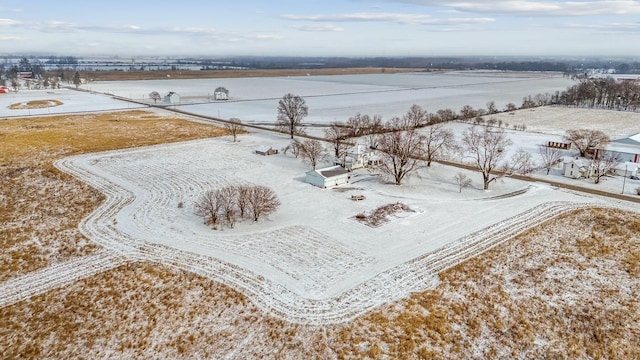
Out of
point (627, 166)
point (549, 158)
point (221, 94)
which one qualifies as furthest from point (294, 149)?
point (221, 94)

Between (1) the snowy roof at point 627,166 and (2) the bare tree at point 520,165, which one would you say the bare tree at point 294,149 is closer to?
(2) the bare tree at point 520,165

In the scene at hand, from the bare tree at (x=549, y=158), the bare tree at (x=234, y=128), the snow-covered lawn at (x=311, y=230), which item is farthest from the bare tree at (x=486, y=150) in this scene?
the bare tree at (x=234, y=128)

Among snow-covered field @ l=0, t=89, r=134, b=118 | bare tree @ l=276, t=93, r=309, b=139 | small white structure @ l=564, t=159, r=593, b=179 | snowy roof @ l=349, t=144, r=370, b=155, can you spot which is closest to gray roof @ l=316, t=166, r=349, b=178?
snowy roof @ l=349, t=144, r=370, b=155

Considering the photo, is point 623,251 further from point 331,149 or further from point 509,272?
point 331,149

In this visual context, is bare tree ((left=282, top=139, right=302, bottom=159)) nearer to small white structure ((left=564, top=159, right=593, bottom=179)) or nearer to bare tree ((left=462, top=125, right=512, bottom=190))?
bare tree ((left=462, top=125, right=512, bottom=190))

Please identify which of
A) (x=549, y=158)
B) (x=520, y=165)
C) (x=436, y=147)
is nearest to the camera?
(x=520, y=165)

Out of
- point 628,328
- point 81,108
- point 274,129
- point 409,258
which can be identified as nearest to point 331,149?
point 274,129

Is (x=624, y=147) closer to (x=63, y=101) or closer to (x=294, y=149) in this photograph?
(x=294, y=149)
